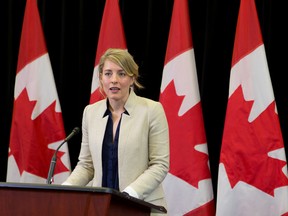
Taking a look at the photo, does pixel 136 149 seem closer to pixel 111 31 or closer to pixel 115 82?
pixel 115 82

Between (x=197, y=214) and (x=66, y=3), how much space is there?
212 centimetres

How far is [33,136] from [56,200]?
2577mm

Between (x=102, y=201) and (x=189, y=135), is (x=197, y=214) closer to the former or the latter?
(x=189, y=135)

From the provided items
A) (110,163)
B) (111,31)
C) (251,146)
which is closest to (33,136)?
(111,31)

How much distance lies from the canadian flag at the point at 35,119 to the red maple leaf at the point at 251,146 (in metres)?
1.28

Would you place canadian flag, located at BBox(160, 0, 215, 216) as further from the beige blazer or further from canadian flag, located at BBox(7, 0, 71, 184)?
the beige blazer

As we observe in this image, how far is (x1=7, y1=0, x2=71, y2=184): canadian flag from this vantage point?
4.51 m

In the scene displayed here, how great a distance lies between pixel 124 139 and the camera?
278 centimetres

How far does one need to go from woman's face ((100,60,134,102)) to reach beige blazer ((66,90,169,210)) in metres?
0.08

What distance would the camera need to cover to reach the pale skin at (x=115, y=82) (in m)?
2.80

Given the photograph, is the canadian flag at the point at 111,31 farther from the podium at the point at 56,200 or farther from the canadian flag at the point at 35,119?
the podium at the point at 56,200

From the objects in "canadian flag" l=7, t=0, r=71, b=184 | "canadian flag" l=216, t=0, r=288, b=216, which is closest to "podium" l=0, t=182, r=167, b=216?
"canadian flag" l=216, t=0, r=288, b=216

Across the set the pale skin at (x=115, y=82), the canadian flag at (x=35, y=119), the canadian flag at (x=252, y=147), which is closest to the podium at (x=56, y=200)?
the pale skin at (x=115, y=82)

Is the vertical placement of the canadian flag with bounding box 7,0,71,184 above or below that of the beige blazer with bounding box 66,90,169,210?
above
